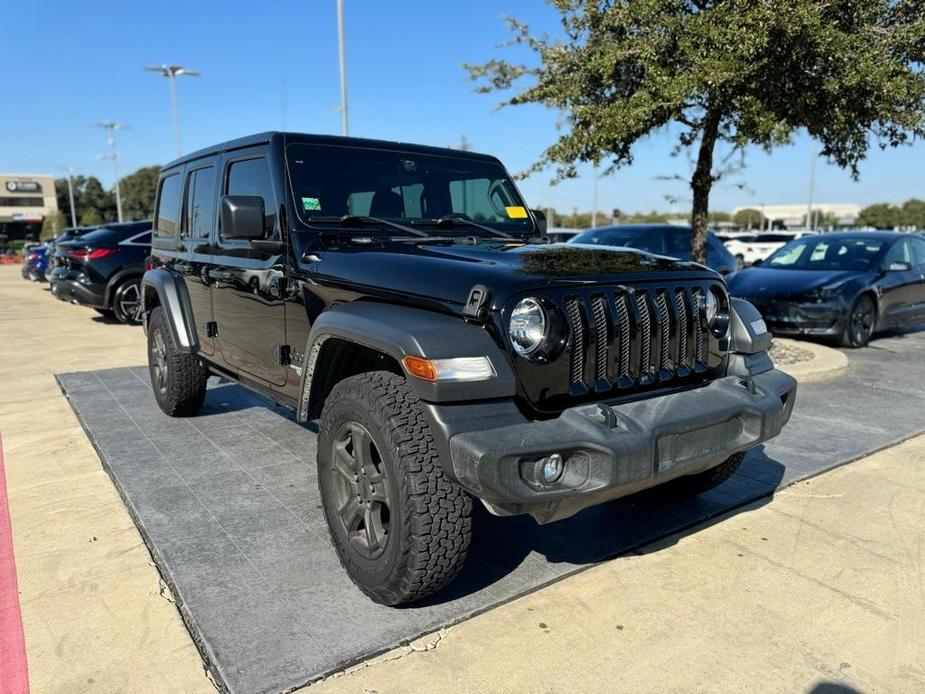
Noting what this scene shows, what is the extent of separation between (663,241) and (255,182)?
7802 mm

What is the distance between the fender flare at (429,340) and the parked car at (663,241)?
8.04 metres

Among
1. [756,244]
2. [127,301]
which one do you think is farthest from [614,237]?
[756,244]

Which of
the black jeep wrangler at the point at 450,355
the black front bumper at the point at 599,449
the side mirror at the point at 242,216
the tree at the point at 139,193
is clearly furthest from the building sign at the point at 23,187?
the black front bumper at the point at 599,449

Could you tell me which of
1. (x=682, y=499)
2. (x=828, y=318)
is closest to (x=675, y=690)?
(x=682, y=499)

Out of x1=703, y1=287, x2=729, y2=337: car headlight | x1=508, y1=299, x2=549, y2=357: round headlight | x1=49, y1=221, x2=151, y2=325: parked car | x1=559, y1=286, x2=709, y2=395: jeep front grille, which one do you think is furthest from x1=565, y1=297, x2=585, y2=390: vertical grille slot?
x1=49, y1=221, x2=151, y2=325: parked car

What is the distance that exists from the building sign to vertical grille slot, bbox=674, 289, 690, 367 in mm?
104472

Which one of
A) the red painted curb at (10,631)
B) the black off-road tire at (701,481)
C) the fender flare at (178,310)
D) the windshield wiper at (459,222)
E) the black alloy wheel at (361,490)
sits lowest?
the red painted curb at (10,631)

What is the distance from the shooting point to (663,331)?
2965mm

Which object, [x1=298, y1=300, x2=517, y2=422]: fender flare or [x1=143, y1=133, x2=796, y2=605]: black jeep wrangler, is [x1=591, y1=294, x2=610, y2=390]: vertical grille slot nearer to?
[x1=143, y1=133, x2=796, y2=605]: black jeep wrangler

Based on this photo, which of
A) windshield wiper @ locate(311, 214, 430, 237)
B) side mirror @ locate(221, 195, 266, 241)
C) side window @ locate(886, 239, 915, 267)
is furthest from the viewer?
side window @ locate(886, 239, 915, 267)

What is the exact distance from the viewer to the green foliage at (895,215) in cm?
7000

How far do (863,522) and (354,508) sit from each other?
2.66 m

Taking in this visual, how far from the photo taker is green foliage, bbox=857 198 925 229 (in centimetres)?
7000

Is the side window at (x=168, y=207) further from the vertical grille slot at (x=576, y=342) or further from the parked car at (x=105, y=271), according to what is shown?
the parked car at (x=105, y=271)
